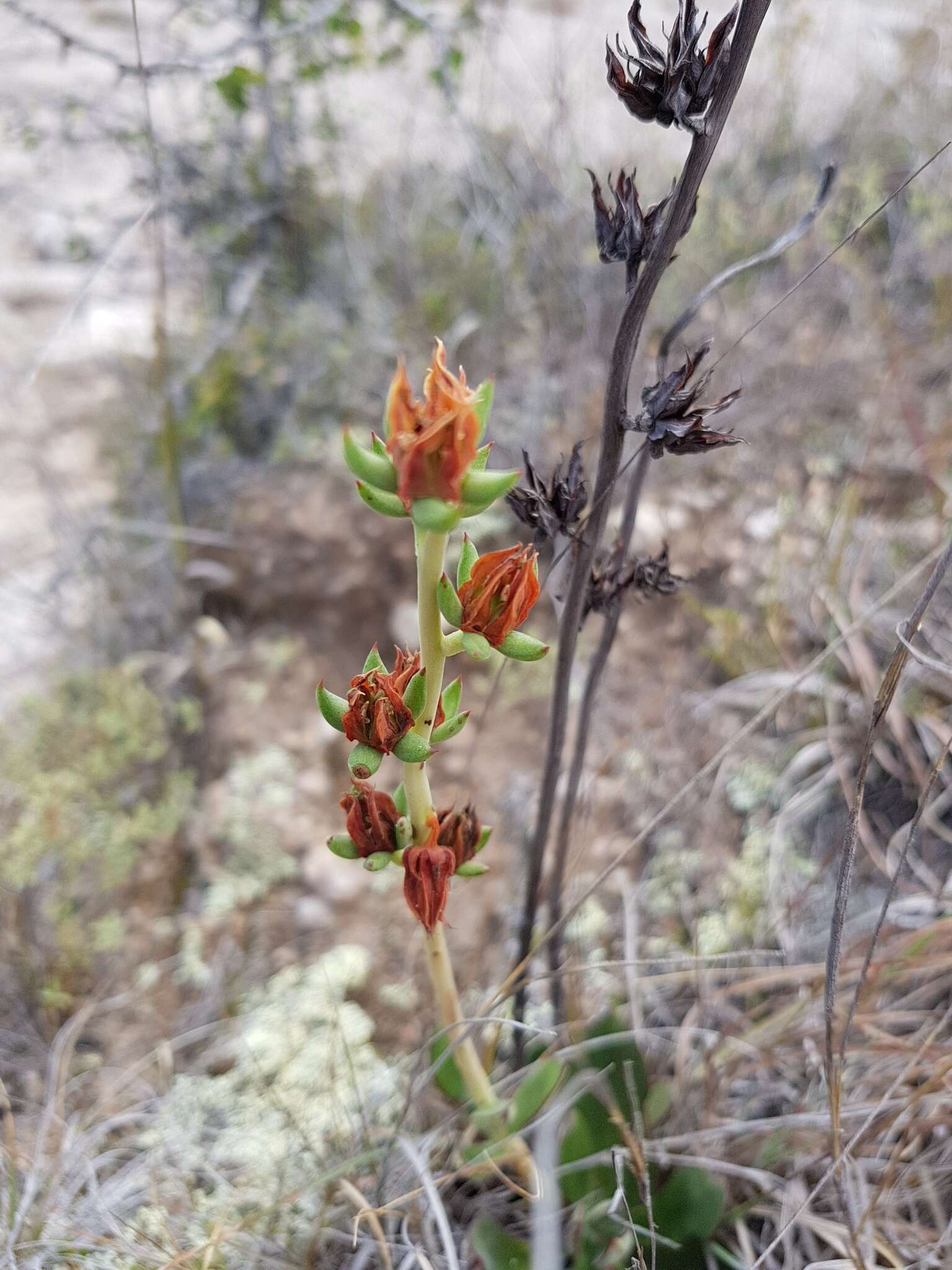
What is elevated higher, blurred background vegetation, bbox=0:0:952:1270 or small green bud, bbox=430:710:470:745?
blurred background vegetation, bbox=0:0:952:1270

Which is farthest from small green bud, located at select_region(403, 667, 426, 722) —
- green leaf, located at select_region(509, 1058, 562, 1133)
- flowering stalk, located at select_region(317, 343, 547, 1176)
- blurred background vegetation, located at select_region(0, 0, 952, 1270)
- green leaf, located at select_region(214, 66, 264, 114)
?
green leaf, located at select_region(214, 66, 264, 114)

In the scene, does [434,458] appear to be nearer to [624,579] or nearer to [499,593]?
[499,593]

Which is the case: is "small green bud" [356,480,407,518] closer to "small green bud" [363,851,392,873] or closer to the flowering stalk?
the flowering stalk

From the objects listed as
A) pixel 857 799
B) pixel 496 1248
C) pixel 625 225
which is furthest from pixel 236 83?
pixel 496 1248

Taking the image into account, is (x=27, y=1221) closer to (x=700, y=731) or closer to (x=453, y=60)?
(x=700, y=731)

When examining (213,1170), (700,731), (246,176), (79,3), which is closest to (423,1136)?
(213,1170)
